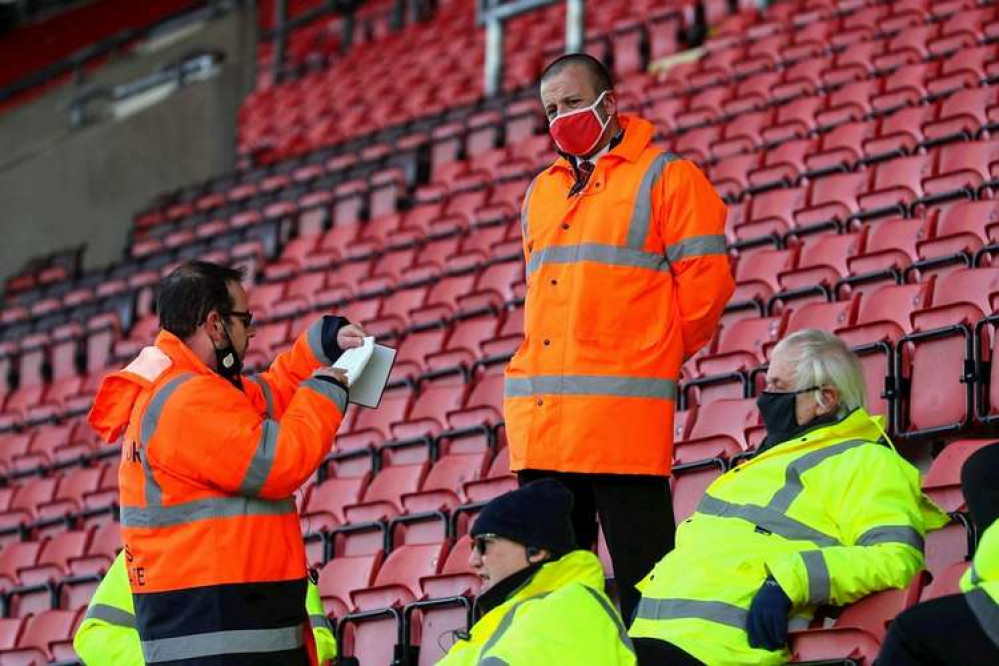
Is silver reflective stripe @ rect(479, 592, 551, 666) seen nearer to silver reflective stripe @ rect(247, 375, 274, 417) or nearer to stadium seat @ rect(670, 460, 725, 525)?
silver reflective stripe @ rect(247, 375, 274, 417)

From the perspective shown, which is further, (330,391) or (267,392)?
(267,392)

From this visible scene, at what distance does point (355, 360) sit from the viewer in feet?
13.5

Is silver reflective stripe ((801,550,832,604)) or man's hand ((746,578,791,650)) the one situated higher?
silver reflective stripe ((801,550,832,604))

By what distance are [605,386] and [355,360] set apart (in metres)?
0.60

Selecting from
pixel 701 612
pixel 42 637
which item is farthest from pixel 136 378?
pixel 42 637

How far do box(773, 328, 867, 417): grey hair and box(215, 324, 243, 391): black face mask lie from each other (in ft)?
4.39

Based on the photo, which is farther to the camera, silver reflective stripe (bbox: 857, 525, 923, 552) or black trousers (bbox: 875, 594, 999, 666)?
silver reflective stripe (bbox: 857, 525, 923, 552)

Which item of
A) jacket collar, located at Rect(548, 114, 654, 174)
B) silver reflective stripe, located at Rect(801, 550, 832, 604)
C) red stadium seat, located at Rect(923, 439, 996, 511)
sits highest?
jacket collar, located at Rect(548, 114, 654, 174)

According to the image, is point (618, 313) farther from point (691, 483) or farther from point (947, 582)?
point (691, 483)

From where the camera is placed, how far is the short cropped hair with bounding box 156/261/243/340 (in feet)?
13.2

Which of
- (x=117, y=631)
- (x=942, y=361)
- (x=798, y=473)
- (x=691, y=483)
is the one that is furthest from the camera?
(x=942, y=361)

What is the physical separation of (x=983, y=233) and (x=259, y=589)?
12.3ft

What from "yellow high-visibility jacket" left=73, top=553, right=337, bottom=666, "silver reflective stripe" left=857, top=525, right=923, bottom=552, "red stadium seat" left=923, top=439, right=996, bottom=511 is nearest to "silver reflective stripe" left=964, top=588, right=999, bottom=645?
"silver reflective stripe" left=857, top=525, right=923, bottom=552

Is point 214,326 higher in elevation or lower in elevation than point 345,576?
higher
